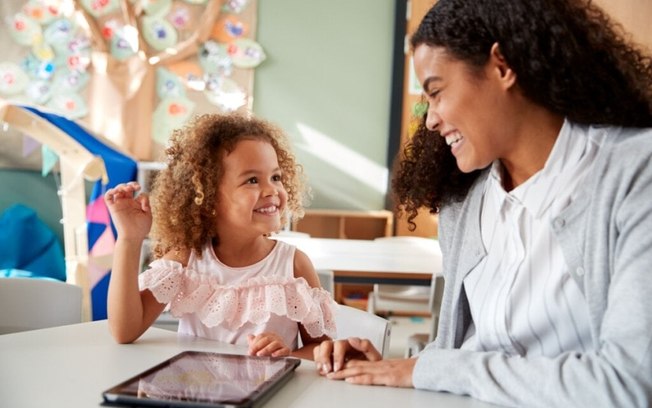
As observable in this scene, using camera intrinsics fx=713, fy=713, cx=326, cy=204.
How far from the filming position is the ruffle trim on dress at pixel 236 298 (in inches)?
54.9

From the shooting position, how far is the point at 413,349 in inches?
120

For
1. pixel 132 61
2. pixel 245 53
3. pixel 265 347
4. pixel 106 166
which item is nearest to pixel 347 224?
pixel 245 53

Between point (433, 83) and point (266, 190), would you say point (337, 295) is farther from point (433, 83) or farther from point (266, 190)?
→ point (433, 83)

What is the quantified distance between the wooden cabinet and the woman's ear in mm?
4047

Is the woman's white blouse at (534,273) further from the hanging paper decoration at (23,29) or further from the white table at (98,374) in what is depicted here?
the hanging paper decoration at (23,29)

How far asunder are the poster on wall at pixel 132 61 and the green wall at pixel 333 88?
0.61 feet

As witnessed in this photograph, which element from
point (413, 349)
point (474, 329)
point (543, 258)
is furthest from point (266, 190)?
point (413, 349)

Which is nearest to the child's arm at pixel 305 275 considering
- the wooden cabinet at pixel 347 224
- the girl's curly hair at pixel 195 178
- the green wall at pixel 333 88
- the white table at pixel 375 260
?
the girl's curly hair at pixel 195 178

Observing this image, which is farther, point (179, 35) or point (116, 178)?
point (179, 35)

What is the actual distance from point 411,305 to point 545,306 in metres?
2.51

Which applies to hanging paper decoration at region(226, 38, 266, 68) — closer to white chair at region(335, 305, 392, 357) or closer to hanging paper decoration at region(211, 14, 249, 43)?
hanging paper decoration at region(211, 14, 249, 43)

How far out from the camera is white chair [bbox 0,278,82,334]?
168cm

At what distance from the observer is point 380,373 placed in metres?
0.98

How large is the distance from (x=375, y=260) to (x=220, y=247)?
146cm
